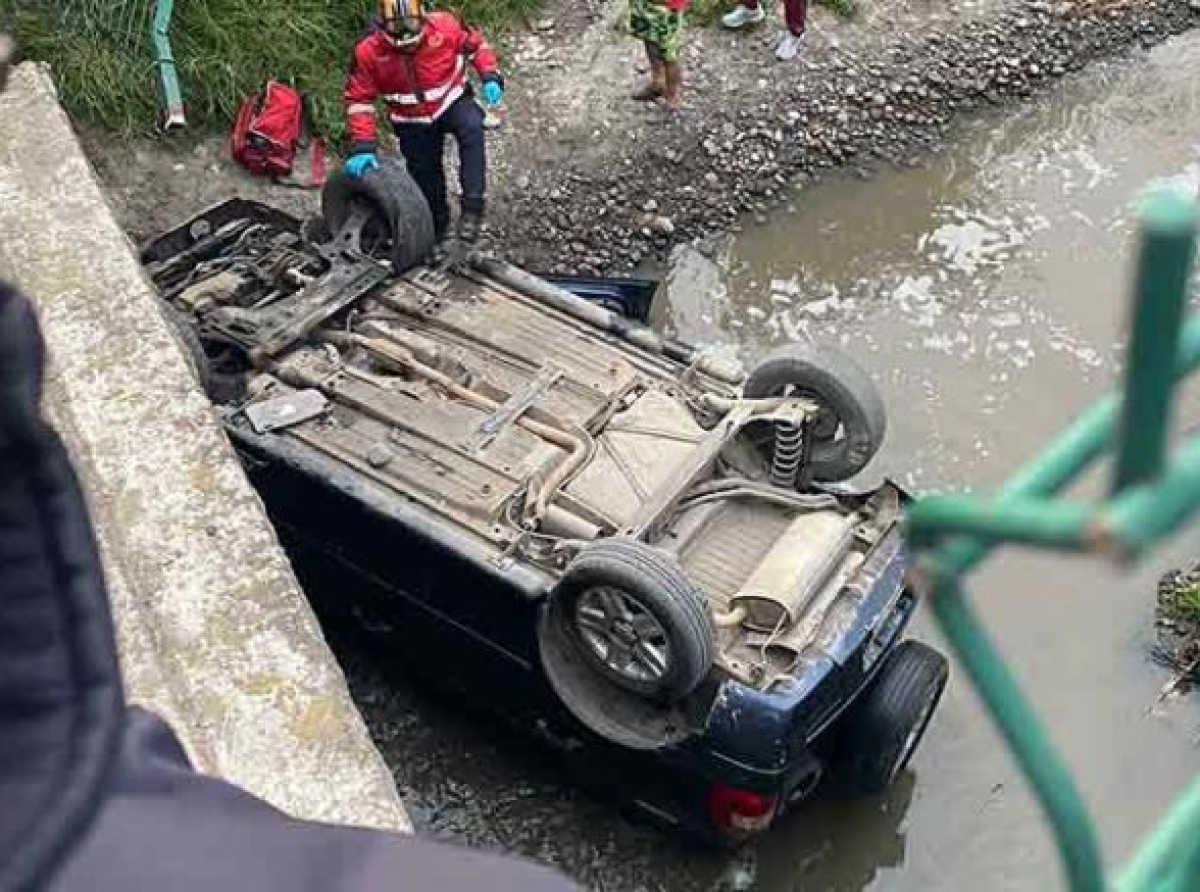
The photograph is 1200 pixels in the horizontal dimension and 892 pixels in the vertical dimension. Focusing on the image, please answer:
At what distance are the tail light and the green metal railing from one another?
4.92 m

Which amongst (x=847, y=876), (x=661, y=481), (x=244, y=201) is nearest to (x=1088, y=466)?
(x=661, y=481)

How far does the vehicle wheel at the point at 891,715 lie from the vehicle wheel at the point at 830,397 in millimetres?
807

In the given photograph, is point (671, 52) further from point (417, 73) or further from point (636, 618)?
point (636, 618)

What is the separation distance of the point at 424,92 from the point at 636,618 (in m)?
3.53

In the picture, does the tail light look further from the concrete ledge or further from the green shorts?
the green shorts

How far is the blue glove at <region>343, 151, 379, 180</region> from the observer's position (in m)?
7.75

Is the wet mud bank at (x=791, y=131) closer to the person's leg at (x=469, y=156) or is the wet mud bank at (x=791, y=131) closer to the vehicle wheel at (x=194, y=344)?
the person's leg at (x=469, y=156)

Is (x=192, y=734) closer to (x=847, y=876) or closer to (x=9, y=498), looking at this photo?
(x=9, y=498)

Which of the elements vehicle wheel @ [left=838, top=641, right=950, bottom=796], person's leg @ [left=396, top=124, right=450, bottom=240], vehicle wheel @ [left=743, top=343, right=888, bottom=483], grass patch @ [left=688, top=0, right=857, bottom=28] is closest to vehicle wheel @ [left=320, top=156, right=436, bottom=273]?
person's leg @ [left=396, top=124, right=450, bottom=240]

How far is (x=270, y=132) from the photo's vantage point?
9430mm

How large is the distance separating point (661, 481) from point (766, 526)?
46cm

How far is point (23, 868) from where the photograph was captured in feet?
4.71

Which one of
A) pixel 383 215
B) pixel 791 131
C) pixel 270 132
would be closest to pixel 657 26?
pixel 791 131

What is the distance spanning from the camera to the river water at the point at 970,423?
705 cm
